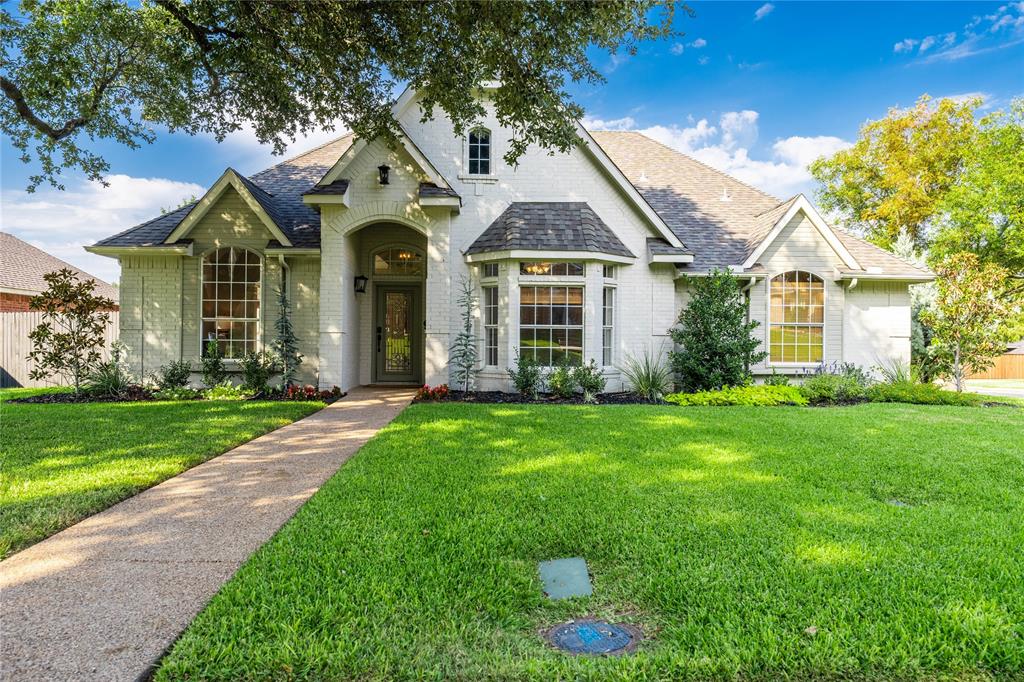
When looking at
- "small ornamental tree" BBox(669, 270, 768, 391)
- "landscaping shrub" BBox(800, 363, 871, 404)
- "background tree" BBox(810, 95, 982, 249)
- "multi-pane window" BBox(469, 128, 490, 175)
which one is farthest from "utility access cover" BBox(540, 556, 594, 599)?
"background tree" BBox(810, 95, 982, 249)

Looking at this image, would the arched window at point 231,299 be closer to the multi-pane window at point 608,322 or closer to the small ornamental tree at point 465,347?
the small ornamental tree at point 465,347

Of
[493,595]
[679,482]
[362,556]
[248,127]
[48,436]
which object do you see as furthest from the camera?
[248,127]

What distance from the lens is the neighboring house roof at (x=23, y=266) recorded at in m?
21.4

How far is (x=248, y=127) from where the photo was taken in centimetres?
1015

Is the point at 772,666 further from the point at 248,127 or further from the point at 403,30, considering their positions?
the point at 248,127

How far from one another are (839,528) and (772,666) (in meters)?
1.87

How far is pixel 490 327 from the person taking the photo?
1097 centimetres

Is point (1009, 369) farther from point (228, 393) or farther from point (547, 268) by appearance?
point (228, 393)

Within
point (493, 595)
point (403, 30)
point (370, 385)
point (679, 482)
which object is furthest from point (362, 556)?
point (370, 385)

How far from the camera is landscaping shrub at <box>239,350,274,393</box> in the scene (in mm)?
10812

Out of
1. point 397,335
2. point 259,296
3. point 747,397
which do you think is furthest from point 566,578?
point 259,296

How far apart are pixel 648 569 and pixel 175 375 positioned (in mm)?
11690

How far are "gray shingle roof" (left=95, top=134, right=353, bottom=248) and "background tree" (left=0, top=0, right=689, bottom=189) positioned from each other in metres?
1.55

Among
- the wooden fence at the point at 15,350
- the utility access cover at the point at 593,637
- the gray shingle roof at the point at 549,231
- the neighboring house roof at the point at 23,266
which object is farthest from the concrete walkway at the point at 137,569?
the neighboring house roof at the point at 23,266
